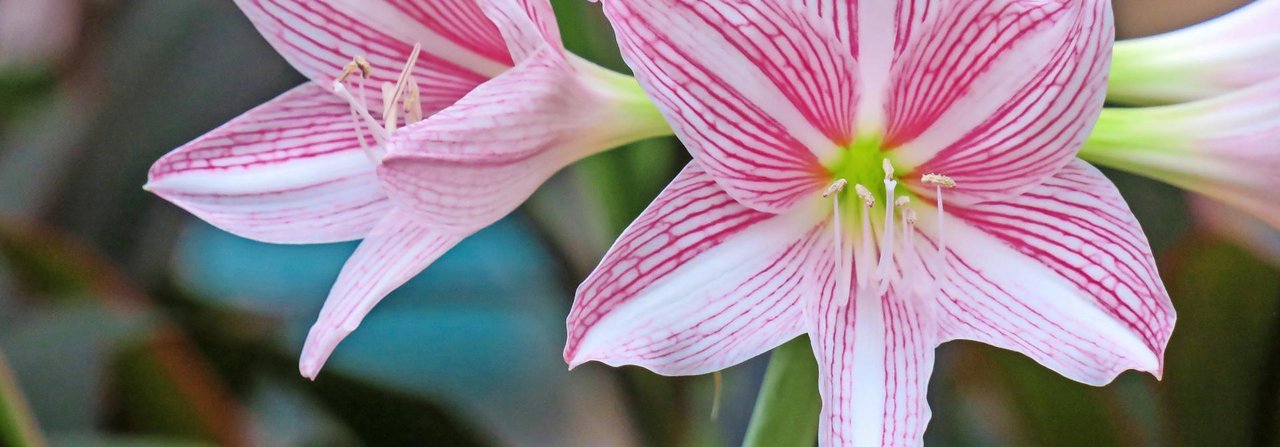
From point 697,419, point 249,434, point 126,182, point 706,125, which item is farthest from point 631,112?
point 126,182

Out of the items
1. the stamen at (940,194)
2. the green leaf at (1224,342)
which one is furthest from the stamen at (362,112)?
the green leaf at (1224,342)

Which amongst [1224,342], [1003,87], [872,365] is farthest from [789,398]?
[1224,342]

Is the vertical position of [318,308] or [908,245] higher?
[908,245]

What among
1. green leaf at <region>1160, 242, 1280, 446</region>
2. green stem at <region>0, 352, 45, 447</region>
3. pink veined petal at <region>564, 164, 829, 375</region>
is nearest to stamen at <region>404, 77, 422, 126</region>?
pink veined petal at <region>564, 164, 829, 375</region>

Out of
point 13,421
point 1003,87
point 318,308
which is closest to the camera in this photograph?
point 1003,87

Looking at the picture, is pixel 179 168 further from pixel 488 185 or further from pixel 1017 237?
pixel 1017 237

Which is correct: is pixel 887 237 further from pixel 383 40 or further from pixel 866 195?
pixel 383 40

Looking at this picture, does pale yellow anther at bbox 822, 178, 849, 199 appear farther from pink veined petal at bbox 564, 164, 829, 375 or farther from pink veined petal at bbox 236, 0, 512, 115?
pink veined petal at bbox 236, 0, 512, 115
